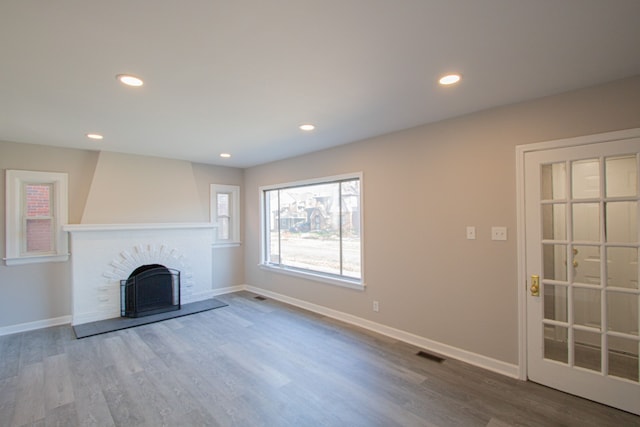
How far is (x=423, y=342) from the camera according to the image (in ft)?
11.0

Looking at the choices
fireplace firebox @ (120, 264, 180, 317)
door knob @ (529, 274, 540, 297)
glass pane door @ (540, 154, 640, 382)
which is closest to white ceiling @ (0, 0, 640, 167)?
glass pane door @ (540, 154, 640, 382)

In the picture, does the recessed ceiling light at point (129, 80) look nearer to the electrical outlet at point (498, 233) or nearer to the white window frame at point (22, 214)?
the white window frame at point (22, 214)

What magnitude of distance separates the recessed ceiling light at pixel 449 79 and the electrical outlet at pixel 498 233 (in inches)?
56.1

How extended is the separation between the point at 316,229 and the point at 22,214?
13.3 ft

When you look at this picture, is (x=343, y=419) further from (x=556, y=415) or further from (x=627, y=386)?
(x=627, y=386)

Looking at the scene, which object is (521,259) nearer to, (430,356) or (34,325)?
(430,356)

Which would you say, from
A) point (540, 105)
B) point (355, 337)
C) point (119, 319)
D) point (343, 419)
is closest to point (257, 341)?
point (355, 337)

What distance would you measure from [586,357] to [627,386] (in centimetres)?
26

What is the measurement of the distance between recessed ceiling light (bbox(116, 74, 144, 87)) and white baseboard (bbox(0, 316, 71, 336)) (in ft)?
12.7

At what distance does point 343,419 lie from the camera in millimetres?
2176

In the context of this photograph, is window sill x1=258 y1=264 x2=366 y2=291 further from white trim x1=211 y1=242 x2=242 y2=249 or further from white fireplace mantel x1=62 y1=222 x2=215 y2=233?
white fireplace mantel x1=62 y1=222 x2=215 y2=233

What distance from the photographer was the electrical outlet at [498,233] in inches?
109

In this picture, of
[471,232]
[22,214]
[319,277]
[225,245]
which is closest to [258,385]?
[319,277]

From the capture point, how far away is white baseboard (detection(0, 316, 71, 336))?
12.7ft
